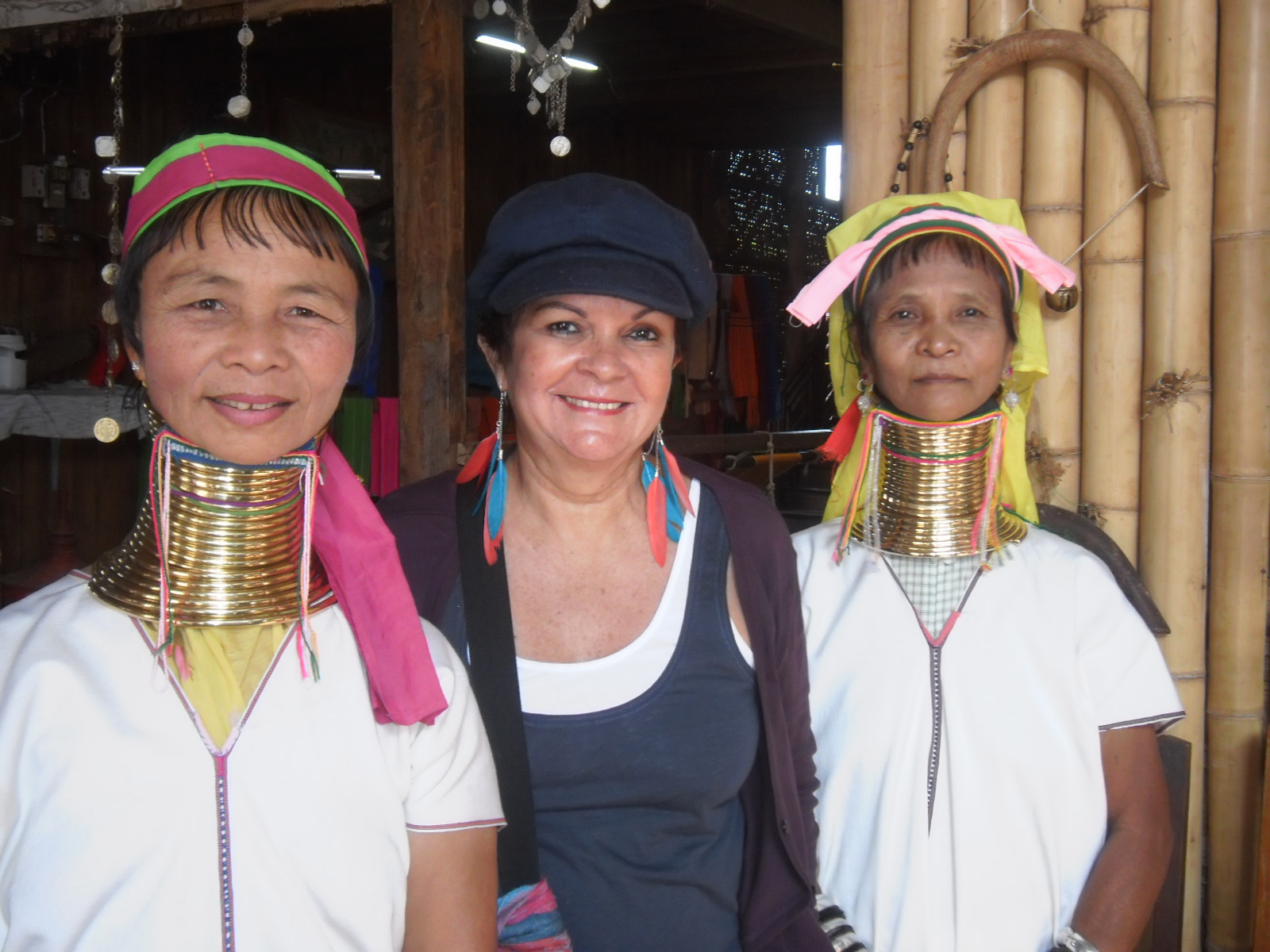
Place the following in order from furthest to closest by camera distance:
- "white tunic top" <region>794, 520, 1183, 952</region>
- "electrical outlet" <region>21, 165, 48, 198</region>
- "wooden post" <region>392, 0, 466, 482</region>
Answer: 1. "electrical outlet" <region>21, 165, 48, 198</region>
2. "wooden post" <region>392, 0, 466, 482</region>
3. "white tunic top" <region>794, 520, 1183, 952</region>

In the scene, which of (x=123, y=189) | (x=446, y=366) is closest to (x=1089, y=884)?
(x=446, y=366)

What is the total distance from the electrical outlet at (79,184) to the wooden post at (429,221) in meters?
3.28

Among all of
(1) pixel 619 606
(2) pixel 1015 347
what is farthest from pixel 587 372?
(2) pixel 1015 347

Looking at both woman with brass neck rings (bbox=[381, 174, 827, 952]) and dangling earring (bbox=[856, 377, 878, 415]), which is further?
dangling earring (bbox=[856, 377, 878, 415])

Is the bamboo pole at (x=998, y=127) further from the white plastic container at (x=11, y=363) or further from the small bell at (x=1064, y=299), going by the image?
the white plastic container at (x=11, y=363)

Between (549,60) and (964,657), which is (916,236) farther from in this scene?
(549,60)

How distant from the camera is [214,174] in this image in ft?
4.86

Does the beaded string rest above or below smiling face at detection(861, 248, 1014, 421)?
above

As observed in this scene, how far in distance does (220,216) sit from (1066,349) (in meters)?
2.05

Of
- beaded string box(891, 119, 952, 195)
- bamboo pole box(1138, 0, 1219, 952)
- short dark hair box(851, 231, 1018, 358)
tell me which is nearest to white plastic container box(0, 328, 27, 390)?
beaded string box(891, 119, 952, 195)

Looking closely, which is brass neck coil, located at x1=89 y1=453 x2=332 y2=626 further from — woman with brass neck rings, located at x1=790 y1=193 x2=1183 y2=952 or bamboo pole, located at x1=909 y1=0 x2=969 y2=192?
bamboo pole, located at x1=909 y1=0 x2=969 y2=192

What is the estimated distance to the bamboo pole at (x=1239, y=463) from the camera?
7.82 feet

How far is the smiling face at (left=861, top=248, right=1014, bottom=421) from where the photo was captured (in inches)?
84.0

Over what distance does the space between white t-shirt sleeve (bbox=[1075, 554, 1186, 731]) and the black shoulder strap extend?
1155 mm
